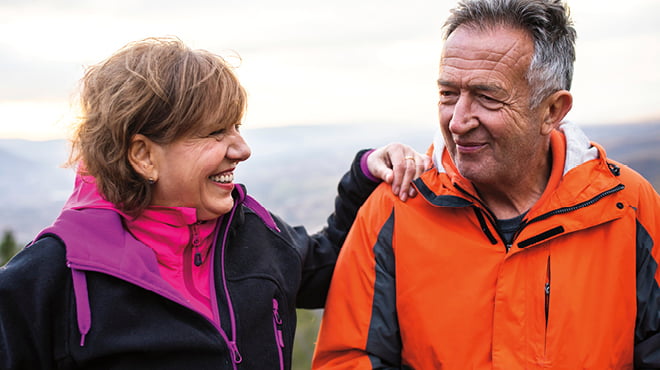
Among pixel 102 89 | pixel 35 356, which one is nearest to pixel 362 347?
pixel 35 356

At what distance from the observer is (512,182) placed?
2926mm

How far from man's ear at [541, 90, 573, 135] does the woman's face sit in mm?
1438

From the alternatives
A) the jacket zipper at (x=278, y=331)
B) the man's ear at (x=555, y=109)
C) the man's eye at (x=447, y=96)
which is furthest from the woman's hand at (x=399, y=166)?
the jacket zipper at (x=278, y=331)

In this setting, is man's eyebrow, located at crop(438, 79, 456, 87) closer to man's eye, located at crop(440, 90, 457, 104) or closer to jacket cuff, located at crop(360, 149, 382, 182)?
man's eye, located at crop(440, 90, 457, 104)

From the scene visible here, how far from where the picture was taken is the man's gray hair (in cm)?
275

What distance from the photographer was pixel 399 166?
2.99 m

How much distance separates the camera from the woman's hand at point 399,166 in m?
2.96

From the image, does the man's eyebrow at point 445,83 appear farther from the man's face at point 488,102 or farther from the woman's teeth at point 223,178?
the woman's teeth at point 223,178

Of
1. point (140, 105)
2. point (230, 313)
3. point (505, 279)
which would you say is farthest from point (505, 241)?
point (140, 105)

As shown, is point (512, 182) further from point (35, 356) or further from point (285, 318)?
point (35, 356)

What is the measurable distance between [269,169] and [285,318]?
346 ft

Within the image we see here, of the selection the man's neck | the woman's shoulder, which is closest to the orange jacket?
the man's neck

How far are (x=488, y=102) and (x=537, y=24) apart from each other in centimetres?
43

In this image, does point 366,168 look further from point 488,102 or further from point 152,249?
point 152,249
